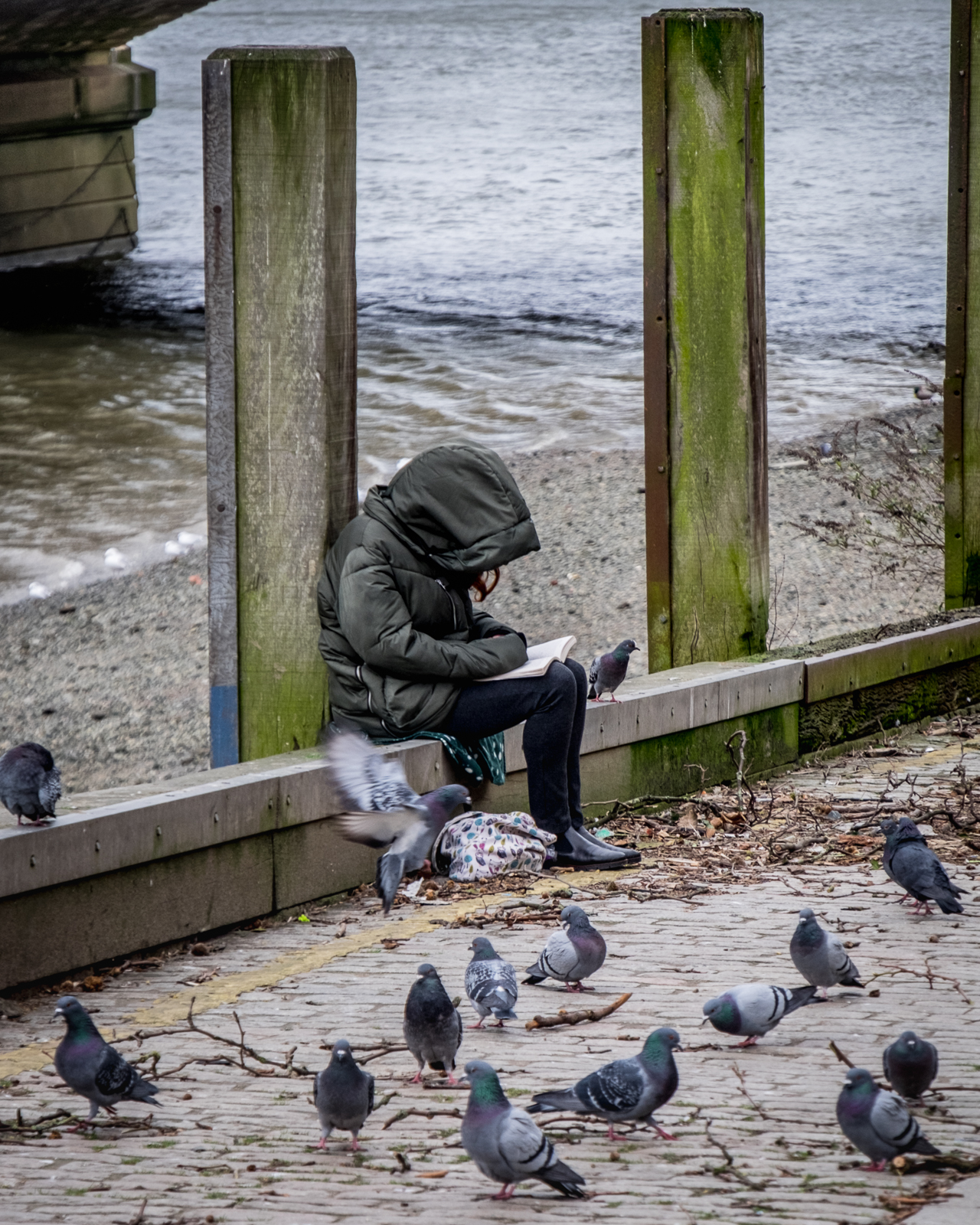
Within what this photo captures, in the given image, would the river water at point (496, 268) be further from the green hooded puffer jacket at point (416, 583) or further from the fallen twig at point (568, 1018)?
the fallen twig at point (568, 1018)

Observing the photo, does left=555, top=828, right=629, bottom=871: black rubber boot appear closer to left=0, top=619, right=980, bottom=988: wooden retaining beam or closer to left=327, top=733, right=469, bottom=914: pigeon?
left=0, top=619, right=980, bottom=988: wooden retaining beam

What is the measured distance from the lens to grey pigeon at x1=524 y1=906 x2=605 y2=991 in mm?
5051

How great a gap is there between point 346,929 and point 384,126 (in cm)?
2675

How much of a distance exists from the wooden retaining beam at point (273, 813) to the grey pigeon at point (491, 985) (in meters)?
1.24

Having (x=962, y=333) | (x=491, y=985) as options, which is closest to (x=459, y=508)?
(x=491, y=985)

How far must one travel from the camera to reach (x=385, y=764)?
604 cm

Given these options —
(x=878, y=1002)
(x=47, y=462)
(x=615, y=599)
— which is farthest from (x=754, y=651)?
(x=47, y=462)

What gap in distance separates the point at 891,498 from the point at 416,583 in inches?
319

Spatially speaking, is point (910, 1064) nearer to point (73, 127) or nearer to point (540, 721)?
point (540, 721)

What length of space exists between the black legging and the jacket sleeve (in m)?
0.17

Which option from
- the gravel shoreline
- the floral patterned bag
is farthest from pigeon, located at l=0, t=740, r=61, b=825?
the gravel shoreline

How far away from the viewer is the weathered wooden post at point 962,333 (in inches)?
385

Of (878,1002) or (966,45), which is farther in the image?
(966,45)

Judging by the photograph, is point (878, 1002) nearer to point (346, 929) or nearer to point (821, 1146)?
point (821, 1146)
